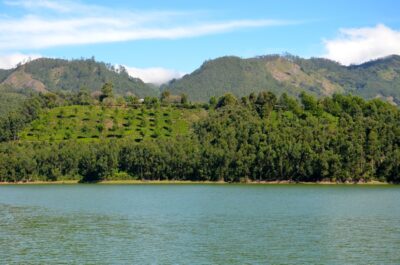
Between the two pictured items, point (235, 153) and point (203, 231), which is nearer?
point (203, 231)

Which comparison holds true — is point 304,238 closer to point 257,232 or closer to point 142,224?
point 257,232

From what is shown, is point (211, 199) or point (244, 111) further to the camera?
point (244, 111)

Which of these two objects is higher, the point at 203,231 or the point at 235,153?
the point at 235,153

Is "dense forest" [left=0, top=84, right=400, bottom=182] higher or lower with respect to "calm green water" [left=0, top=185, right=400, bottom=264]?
higher

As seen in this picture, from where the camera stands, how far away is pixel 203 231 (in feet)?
198

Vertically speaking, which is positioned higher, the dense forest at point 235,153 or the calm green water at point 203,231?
the dense forest at point 235,153

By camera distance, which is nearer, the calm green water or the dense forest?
the calm green water

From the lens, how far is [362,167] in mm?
148000

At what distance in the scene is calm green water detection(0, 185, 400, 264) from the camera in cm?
4709

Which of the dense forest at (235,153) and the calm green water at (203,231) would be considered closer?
the calm green water at (203,231)

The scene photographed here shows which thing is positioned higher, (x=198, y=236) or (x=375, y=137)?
(x=375, y=137)

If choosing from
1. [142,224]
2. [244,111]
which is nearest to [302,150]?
[244,111]

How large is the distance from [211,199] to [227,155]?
57.7 meters

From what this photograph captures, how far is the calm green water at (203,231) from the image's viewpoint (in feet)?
155
